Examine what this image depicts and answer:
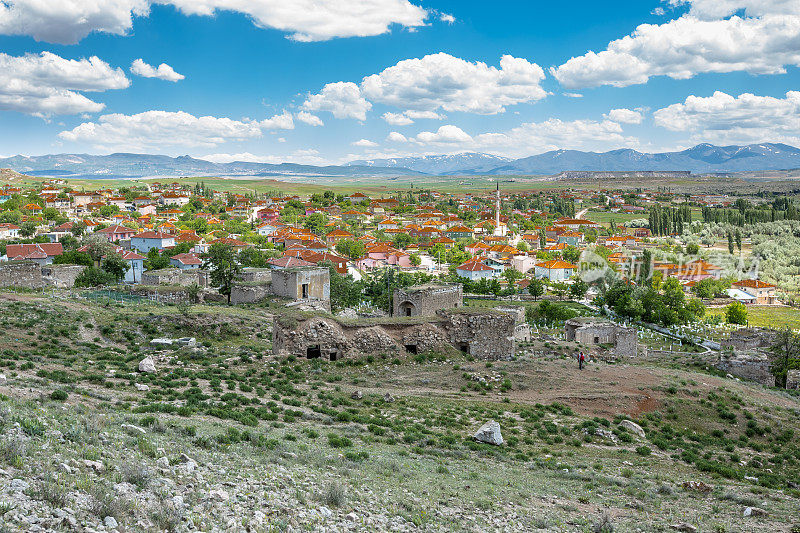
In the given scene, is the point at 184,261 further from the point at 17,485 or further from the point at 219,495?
the point at 17,485

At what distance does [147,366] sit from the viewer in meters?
15.4

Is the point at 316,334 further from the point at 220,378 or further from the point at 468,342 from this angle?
the point at 468,342

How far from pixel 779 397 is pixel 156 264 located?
6097 cm

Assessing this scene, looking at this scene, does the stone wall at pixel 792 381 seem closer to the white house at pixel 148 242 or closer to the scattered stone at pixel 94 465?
the scattered stone at pixel 94 465

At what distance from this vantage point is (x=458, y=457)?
11.2m

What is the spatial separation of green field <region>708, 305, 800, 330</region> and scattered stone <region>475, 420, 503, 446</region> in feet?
180

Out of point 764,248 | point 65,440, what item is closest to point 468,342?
point 65,440

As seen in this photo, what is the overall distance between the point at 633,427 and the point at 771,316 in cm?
6114

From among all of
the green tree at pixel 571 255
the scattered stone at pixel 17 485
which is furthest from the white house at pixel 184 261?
the scattered stone at pixel 17 485

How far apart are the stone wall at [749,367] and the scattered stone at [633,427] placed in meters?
16.0

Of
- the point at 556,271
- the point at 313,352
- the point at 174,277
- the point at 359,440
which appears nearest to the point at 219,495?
the point at 359,440

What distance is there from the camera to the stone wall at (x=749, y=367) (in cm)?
2673

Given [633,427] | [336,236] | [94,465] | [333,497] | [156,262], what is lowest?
[156,262]

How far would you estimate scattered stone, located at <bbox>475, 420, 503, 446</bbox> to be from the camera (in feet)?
40.8
